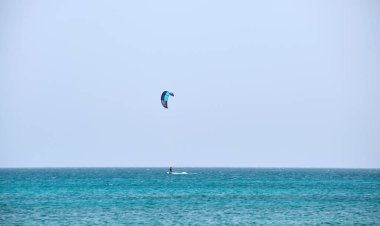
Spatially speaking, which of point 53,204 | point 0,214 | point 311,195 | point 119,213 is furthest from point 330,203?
point 0,214

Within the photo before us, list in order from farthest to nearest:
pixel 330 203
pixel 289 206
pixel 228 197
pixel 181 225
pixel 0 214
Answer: pixel 228 197
pixel 330 203
pixel 289 206
pixel 0 214
pixel 181 225

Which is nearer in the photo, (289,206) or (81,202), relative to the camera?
(289,206)

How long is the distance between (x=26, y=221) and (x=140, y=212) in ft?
26.7

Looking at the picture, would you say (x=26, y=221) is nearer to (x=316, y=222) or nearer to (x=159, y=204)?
(x=159, y=204)

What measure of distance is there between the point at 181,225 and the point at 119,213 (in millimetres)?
6992

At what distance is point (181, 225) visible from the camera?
1623 inches

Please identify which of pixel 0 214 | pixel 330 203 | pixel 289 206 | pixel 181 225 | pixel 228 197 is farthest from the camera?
pixel 228 197

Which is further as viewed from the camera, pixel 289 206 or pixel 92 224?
pixel 289 206

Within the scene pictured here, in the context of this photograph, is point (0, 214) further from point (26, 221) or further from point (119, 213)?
point (119, 213)

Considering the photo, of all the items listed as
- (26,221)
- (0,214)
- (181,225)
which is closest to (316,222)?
(181,225)

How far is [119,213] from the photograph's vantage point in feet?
154

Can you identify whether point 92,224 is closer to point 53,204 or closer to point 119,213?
point 119,213

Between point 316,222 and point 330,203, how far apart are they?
1320cm

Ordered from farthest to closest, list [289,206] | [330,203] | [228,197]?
[228,197] → [330,203] → [289,206]
